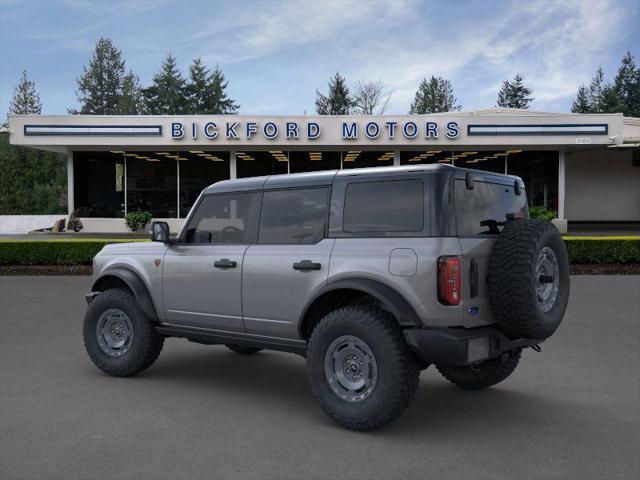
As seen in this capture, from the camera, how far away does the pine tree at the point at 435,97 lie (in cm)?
7538

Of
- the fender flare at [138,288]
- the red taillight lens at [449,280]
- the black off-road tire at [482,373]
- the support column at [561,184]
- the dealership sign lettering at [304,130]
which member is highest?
the dealership sign lettering at [304,130]

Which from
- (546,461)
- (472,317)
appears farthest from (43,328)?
(546,461)

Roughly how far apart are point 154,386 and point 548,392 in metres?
3.68

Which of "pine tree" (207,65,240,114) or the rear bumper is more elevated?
"pine tree" (207,65,240,114)

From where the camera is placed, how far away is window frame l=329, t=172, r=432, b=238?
183 inches

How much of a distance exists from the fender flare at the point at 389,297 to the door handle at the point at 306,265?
26 cm

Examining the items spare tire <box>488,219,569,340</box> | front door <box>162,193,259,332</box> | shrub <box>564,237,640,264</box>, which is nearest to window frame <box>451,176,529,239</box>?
spare tire <box>488,219,569,340</box>

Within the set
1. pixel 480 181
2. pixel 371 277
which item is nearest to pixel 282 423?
pixel 371 277

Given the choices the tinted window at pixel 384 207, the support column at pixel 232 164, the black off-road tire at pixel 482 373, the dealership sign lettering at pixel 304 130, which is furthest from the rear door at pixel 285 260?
the support column at pixel 232 164

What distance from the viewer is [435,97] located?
75625 mm

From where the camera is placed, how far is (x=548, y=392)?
575 cm

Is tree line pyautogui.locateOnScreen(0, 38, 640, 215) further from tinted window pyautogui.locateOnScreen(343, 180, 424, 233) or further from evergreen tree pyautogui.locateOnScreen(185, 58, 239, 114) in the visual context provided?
tinted window pyautogui.locateOnScreen(343, 180, 424, 233)

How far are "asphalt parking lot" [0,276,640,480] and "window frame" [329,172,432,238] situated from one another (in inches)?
58.5

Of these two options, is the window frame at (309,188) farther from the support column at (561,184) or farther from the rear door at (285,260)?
the support column at (561,184)
